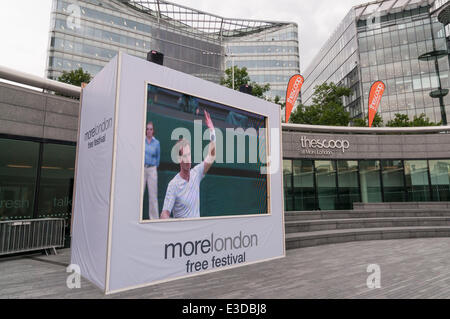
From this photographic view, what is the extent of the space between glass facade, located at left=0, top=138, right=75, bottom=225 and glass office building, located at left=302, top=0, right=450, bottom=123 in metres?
55.5

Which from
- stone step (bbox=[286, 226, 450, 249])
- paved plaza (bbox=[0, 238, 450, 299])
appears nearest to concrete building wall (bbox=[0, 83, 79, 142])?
paved plaza (bbox=[0, 238, 450, 299])

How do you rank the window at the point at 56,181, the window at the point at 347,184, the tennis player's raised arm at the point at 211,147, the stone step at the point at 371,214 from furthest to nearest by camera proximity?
the window at the point at 347,184 < the stone step at the point at 371,214 < the window at the point at 56,181 < the tennis player's raised arm at the point at 211,147

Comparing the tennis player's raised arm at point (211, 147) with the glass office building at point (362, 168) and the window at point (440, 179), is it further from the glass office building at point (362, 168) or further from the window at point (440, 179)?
the window at point (440, 179)

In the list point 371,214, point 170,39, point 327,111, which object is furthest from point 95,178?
point 170,39

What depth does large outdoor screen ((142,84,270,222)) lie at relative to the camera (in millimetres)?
5605

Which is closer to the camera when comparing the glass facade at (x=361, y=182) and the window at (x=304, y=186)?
the window at (x=304, y=186)

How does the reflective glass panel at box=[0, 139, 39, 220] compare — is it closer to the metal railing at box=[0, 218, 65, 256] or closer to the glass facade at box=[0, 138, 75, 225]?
the glass facade at box=[0, 138, 75, 225]

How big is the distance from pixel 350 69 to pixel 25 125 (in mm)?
62536

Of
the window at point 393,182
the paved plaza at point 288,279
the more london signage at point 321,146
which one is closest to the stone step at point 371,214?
the window at point 393,182

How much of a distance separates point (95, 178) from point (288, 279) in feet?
14.9

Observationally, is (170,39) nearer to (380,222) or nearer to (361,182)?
(361,182)

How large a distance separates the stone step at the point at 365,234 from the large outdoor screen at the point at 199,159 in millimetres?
3060

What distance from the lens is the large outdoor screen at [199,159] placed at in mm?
5605

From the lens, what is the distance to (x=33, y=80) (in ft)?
25.8
